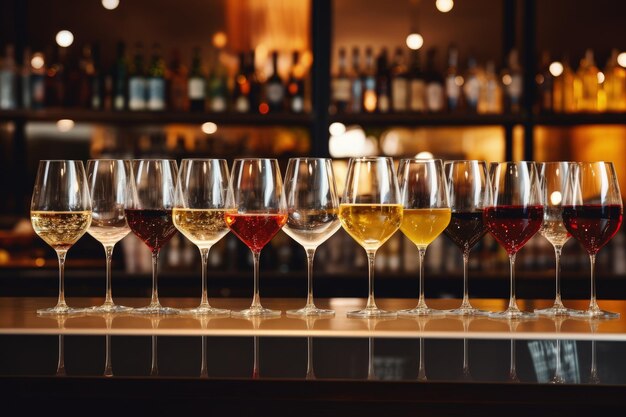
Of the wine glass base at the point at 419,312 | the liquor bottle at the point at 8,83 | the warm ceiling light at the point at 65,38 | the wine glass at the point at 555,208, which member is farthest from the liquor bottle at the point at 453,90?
the wine glass base at the point at 419,312

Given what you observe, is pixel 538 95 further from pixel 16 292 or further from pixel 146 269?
pixel 16 292

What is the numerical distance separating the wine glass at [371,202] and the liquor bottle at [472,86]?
2.43 meters

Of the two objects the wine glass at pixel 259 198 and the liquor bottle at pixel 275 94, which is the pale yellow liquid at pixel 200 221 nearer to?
the wine glass at pixel 259 198

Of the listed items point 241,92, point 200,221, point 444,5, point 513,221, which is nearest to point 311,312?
point 200,221

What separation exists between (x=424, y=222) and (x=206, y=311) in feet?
1.05

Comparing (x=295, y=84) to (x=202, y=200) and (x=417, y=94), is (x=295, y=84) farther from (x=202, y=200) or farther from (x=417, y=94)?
(x=202, y=200)

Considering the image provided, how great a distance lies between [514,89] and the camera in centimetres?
357

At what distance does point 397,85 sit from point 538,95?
544 millimetres

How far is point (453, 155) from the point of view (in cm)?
379

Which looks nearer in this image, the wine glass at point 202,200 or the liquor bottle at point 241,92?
the wine glass at point 202,200

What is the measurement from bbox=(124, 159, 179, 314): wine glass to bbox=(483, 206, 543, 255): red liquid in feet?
1.44

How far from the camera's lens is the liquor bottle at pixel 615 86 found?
11.8 ft

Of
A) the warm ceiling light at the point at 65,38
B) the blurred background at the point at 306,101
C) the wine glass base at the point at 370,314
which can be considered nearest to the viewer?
the wine glass base at the point at 370,314

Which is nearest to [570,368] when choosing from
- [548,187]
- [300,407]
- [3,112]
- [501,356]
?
[501,356]
